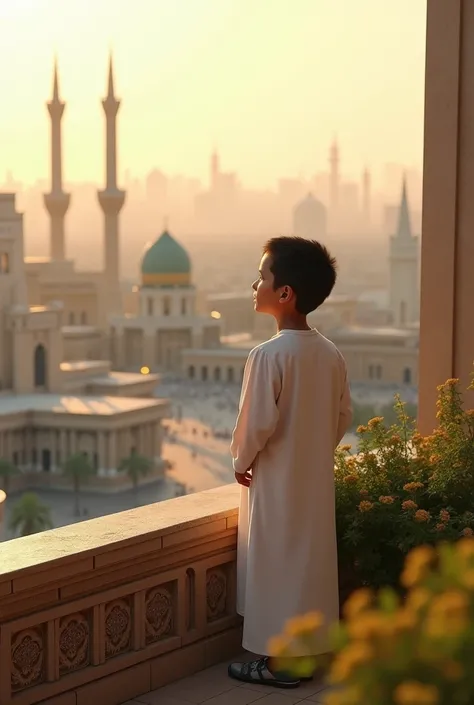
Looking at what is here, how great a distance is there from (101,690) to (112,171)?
159 feet

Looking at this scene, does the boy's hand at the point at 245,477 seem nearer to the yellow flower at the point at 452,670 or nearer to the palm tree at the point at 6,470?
the yellow flower at the point at 452,670

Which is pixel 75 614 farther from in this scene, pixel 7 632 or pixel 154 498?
pixel 154 498

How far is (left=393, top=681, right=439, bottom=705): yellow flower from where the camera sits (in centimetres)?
82

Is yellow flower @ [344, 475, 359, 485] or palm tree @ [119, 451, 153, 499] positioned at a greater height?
yellow flower @ [344, 475, 359, 485]

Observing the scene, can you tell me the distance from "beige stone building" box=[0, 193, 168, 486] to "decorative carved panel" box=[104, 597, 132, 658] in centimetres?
3278

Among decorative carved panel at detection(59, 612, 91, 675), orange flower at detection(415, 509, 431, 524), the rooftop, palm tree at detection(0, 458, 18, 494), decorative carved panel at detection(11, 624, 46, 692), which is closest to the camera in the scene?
decorative carved panel at detection(11, 624, 46, 692)

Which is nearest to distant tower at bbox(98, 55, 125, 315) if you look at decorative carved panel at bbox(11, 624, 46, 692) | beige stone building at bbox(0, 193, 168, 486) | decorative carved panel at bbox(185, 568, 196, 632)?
beige stone building at bbox(0, 193, 168, 486)

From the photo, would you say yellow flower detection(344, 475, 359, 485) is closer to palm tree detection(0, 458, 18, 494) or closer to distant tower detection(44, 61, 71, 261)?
palm tree detection(0, 458, 18, 494)

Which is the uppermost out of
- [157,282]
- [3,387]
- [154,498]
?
[157,282]

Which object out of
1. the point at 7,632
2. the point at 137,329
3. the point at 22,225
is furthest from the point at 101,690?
the point at 137,329

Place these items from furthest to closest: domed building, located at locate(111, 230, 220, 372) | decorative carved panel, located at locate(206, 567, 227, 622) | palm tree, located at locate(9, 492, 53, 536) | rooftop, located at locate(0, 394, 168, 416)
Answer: domed building, located at locate(111, 230, 220, 372) → rooftop, located at locate(0, 394, 168, 416) → palm tree, located at locate(9, 492, 53, 536) → decorative carved panel, located at locate(206, 567, 227, 622)

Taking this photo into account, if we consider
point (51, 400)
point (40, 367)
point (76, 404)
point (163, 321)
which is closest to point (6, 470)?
point (76, 404)

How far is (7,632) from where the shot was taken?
2.26 m

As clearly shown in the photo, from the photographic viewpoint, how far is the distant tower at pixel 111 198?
5012 cm
